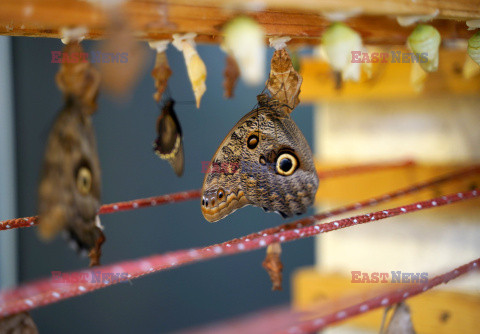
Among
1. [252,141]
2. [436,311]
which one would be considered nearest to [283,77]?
[252,141]

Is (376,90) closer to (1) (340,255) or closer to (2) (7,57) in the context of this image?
(1) (340,255)

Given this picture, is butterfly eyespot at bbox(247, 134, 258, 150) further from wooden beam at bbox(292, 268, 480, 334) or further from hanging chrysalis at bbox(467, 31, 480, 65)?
wooden beam at bbox(292, 268, 480, 334)

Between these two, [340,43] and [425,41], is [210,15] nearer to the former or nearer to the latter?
[340,43]

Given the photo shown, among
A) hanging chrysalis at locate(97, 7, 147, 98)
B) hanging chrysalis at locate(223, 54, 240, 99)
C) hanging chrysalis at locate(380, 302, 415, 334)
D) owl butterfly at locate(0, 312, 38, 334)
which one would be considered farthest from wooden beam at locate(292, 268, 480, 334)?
hanging chrysalis at locate(97, 7, 147, 98)

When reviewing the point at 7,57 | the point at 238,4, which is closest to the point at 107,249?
the point at 7,57

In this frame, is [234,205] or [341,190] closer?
[234,205]
